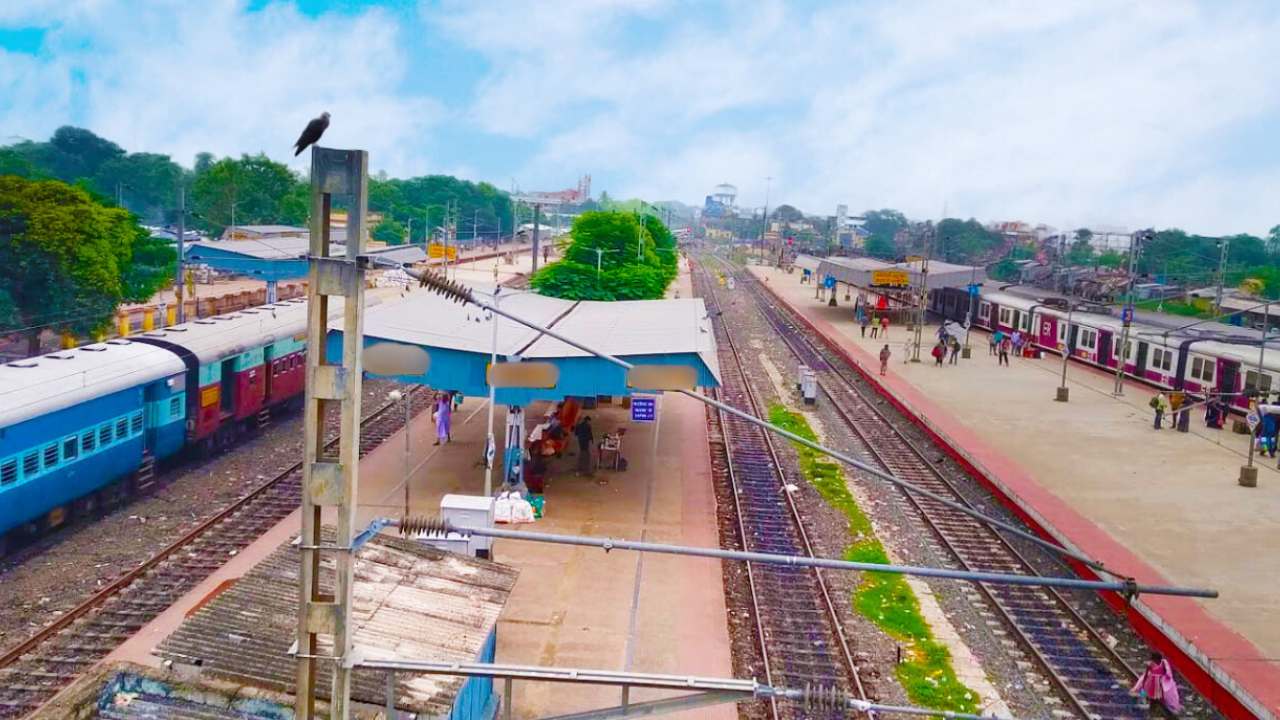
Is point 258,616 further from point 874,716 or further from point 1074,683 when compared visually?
point 1074,683

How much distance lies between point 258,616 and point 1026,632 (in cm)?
1135

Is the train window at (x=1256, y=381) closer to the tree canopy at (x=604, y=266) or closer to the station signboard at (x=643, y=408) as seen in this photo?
the station signboard at (x=643, y=408)

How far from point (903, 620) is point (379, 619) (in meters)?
8.90

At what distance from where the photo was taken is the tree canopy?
41.5 meters

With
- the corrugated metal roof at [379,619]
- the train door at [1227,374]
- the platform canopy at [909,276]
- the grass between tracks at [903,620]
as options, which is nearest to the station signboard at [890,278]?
the platform canopy at [909,276]

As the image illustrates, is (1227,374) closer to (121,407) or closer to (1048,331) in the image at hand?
(1048,331)

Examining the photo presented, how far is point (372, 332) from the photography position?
19.5 metres

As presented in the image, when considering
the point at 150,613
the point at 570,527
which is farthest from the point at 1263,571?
the point at 150,613

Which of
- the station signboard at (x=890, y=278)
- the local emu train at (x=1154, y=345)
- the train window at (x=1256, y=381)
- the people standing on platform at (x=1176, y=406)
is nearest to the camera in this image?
the people standing on platform at (x=1176, y=406)

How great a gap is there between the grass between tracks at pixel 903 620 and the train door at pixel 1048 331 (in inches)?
1081

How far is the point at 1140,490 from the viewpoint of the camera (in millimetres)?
22578

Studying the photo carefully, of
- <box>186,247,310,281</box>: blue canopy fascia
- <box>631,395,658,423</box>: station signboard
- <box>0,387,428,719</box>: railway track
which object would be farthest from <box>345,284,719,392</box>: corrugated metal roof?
<box>186,247,310,281</box>: blue canopy fascia

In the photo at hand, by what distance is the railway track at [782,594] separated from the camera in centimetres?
1322

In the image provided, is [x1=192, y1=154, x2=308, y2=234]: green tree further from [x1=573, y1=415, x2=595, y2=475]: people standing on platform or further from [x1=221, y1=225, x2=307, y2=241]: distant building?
[x1=573, y1=415, x2=595, y2=475]: people standing on platform
